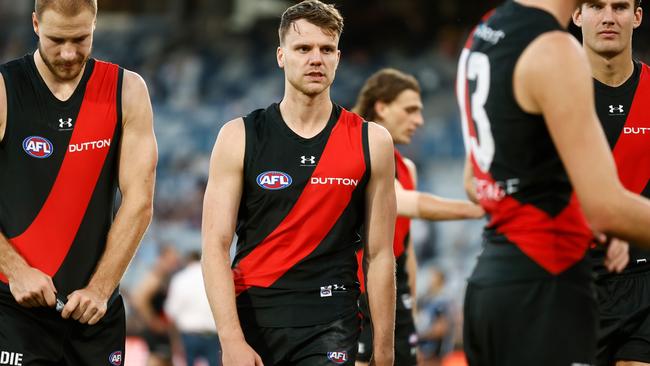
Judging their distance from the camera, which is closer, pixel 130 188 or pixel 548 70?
pixel 548 70

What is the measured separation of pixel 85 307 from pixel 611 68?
318cm

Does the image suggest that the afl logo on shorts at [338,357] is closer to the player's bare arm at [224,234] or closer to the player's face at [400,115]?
the player's bare arm at [224,234]

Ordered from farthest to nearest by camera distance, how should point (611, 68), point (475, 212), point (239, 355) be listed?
point (475, 212) < point (611, 68) < point (239, 355)

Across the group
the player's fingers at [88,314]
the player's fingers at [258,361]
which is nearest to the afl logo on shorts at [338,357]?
the player's fingers at [258,361]

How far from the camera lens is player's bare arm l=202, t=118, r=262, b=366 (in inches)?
210

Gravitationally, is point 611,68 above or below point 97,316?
above

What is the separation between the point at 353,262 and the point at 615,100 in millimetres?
1799

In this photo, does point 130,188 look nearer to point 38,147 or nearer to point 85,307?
point 38,147

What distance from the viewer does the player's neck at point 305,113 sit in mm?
5730

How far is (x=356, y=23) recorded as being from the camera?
23.3 m

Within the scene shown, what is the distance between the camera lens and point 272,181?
555cm

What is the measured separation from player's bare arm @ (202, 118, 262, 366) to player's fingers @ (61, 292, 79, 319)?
0.65 meters

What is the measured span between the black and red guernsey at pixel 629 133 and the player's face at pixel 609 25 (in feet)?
0.69

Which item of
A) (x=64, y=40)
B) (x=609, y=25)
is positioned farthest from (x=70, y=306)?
(x=609, y=25)
